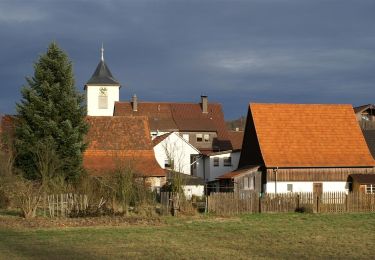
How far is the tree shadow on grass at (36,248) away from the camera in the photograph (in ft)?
59.3

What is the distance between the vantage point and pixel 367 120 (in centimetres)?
7038

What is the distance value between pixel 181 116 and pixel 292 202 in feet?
161

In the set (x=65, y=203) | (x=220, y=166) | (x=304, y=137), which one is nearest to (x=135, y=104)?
(x=220, y=166)

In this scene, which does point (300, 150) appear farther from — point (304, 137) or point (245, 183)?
point (245, 183)

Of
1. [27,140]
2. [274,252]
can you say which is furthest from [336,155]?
[274,252]

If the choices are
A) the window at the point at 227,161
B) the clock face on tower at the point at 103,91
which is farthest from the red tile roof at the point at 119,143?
the clock face on tower at the point at 103,91

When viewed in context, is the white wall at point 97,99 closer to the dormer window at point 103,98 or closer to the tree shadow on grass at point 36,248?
the dormer window at point 103,98

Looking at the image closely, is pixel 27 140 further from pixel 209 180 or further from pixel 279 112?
pixel 209 180

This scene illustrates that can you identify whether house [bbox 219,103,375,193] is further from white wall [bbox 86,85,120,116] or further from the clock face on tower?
the clock face on tower

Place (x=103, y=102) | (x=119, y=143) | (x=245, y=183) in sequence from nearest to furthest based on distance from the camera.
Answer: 1. (x=245, y=183)
2. (x=119, y=143)
3. (x=103, y=102)

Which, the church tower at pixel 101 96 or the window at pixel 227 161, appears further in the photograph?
the church tower at pixel 101 96

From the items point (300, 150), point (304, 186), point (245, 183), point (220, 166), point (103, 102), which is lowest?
point (304, 186)

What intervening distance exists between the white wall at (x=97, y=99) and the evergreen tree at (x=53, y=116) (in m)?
53.7

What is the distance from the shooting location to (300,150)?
166 feet
